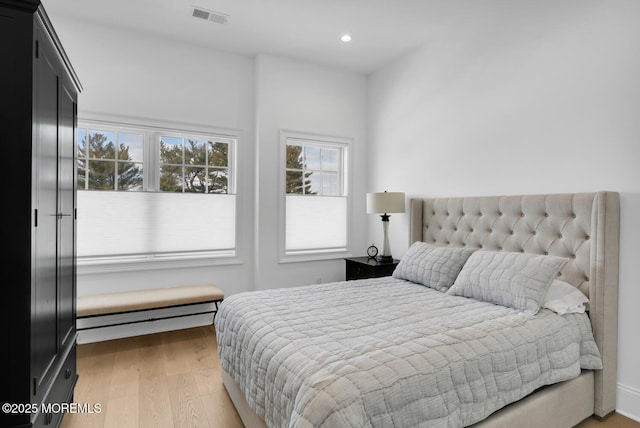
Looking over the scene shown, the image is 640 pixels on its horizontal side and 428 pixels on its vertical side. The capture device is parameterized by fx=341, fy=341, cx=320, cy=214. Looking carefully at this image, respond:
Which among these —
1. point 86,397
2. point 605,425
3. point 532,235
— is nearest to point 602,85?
point 532,235

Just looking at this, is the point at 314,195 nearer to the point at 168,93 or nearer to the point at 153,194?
the point at 153,194

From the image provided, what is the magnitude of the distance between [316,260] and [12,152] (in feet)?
10.6

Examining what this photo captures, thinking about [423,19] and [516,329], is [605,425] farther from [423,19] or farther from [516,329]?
[423,19]

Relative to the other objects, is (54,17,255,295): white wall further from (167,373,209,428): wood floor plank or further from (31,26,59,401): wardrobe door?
(31,26,59,401): wardrobe door

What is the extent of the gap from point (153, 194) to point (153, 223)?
1.00 feet

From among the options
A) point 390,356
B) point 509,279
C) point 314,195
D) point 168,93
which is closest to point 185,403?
point 390,356

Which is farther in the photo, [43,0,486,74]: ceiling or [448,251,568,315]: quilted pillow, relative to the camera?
[43,0,486,74]: ceiling

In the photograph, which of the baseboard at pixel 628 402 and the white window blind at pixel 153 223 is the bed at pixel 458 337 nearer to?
the baseboard at pixel 628 402

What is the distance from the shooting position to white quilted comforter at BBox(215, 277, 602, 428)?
4.21 feet

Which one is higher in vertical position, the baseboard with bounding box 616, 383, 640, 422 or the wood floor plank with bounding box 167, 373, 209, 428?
the baseboard with bounding box 616, 383, 640, 422

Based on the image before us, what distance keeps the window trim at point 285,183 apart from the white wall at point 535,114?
683 millimetres

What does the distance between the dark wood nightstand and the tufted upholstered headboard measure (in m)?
0.87

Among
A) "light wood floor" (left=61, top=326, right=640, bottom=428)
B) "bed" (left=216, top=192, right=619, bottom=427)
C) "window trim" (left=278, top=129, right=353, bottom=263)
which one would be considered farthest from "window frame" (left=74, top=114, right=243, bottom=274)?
"bed" (left=216, top=192, right=619, bottom=427)

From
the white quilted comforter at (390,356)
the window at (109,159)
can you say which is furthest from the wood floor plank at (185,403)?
the window at (109,159)
